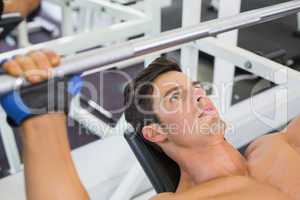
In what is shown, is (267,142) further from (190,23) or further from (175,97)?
(190,23)

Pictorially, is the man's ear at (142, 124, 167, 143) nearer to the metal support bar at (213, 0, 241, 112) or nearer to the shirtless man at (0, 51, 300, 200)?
the shirtless man at (0, 51, 300, 200)

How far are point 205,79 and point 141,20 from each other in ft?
3.72

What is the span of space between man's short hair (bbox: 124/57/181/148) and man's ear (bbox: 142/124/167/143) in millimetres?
15

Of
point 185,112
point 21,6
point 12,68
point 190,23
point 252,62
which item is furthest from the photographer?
point 21,6

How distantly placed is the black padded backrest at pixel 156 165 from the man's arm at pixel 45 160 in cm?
44

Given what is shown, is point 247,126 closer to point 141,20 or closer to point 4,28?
point 141,20

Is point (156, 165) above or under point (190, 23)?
under

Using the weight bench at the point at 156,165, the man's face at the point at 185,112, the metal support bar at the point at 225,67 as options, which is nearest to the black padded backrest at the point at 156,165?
the weight bench at the point at 156,165

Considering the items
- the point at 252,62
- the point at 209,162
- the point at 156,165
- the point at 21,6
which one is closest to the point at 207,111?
the point at 209,162

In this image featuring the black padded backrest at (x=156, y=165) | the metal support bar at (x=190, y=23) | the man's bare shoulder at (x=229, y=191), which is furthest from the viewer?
the metal support bar at (x=190, y=23)

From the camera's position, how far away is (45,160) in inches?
35.8

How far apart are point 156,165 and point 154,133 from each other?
13 cm

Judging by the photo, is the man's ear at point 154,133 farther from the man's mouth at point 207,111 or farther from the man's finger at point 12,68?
the man's finger at point 12,68

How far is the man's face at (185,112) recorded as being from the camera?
1190mm
